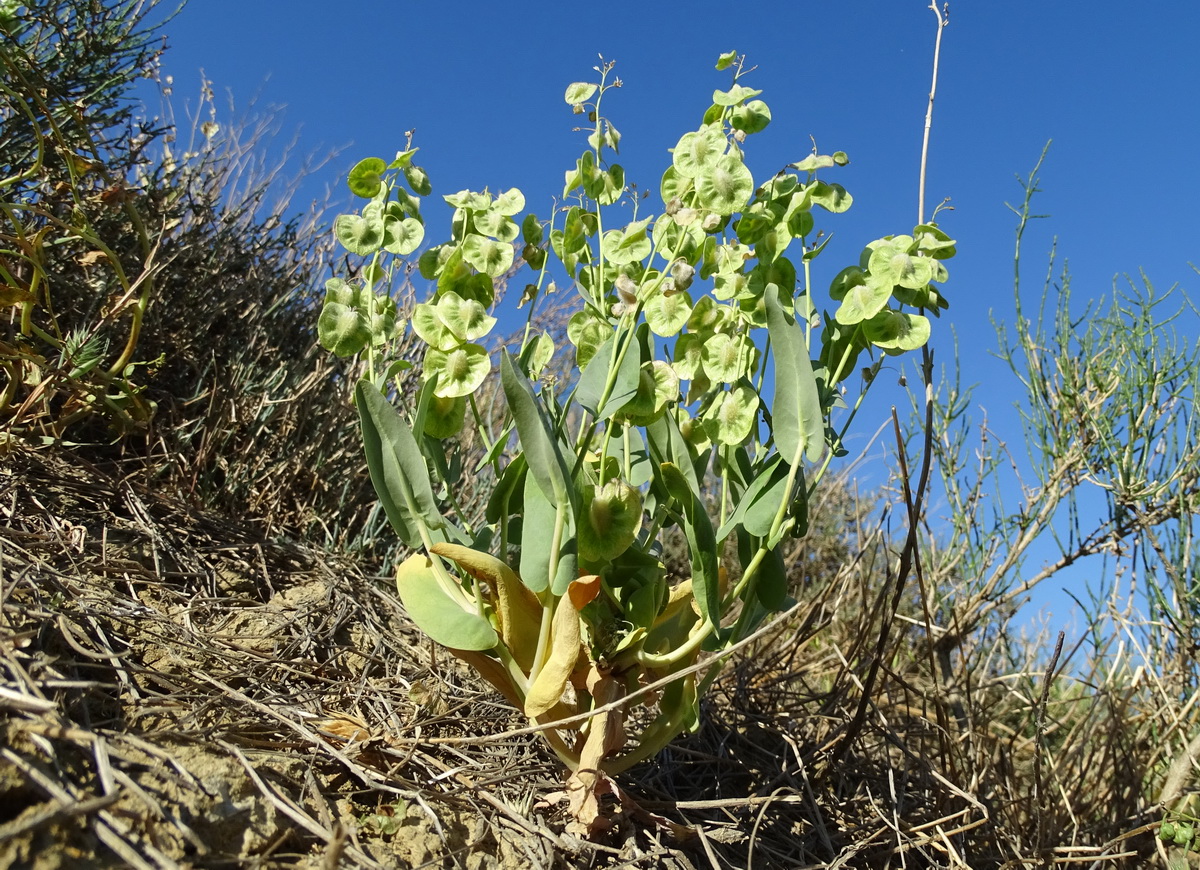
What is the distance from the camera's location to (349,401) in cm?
198

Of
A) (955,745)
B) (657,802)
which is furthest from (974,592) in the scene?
(657,802)

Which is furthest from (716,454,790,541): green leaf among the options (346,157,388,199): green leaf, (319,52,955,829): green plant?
(346,157,388,199): green leaf

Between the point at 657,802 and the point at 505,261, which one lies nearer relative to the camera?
the point at 505,261

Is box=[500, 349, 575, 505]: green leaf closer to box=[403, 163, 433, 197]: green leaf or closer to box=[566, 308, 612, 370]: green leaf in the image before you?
box=[566, 308, 612, 370]: green leaf

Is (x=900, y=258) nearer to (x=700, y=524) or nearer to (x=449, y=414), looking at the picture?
(x=700, y=524)

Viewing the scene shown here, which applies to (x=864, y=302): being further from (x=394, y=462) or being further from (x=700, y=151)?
(x=394, y=462)

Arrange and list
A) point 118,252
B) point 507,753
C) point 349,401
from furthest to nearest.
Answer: point 349,401
point 118,252
point 507,753

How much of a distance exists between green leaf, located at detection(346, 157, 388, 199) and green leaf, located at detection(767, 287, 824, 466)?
0.57 metres

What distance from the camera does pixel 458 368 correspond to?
3.24 feet

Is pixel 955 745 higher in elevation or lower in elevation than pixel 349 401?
lower

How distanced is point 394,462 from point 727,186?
539mm

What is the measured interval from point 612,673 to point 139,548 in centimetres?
89

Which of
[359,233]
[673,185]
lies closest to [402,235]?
[359,233]

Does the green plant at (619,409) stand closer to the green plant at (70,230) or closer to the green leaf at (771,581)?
the green leaf at (771,581)
